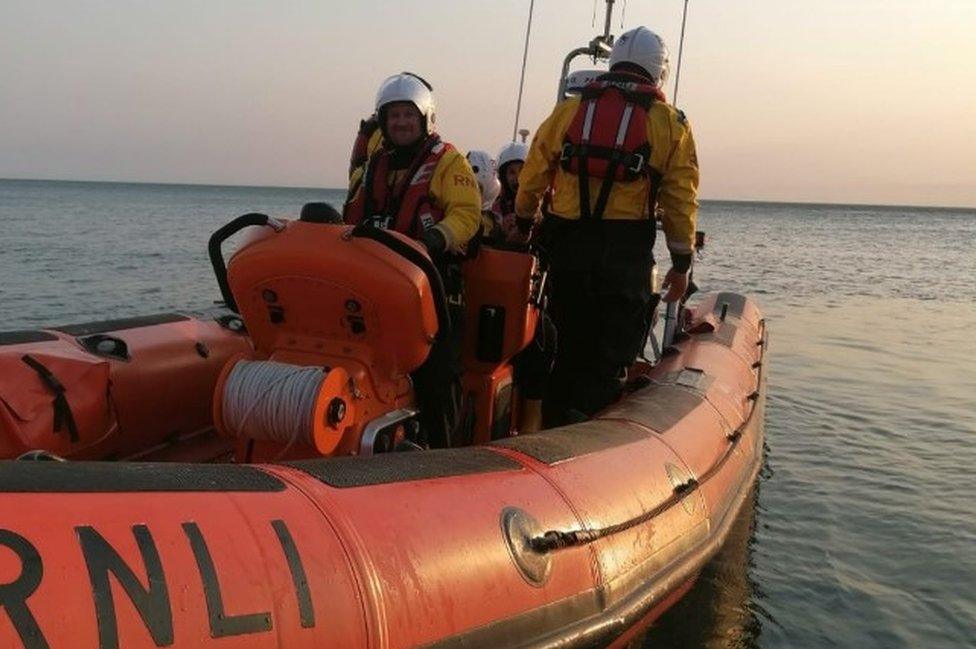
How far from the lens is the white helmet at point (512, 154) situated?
548cm

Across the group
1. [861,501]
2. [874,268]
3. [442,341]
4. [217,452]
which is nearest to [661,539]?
[442,341]

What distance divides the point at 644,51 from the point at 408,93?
1.15m

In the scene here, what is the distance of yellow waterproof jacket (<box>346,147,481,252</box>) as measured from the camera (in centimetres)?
353

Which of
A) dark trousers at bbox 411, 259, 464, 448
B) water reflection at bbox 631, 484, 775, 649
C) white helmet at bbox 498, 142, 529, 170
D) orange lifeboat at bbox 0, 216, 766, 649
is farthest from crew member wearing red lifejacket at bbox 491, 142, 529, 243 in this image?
water reflection at bbox 631, 484, 775, 649

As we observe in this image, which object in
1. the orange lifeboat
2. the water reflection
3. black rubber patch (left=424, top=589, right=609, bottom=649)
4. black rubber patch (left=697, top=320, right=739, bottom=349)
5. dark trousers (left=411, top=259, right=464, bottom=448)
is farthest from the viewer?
black rubber patch (left=697, top=320, right=739, bottom=349)

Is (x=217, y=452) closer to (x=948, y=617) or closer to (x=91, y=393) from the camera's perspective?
(x=91, y=393)

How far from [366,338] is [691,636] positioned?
6.19 feet

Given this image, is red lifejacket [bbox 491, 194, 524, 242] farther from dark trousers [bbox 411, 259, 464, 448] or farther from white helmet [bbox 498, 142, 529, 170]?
dark trousers [bbox 411, 259, 464, 448]

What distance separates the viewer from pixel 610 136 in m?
3.79

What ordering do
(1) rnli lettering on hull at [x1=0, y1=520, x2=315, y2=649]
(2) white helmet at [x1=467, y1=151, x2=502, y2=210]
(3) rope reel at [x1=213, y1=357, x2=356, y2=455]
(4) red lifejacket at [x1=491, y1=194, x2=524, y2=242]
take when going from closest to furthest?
(1) rnli lettering on hull at [x1=0, y1=520, x2=315, y2=649] < (3) rope reel at [x1=213, y1=357, x2=356, y2=455] < (4) red lifejacket at [x1=491, y1=194, x2=524, y2=242] < (2) white helmet at [x1=467, y1=151, x2=502, y2=210]

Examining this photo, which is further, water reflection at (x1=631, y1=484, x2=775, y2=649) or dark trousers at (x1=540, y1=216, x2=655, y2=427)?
dark trousers at (x1=540, y1=216, x2=655, y2=427)

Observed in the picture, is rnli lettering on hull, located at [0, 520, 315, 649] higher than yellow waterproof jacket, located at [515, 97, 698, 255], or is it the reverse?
yellow waterproof jacket, located at [515, 97, 698, 255]

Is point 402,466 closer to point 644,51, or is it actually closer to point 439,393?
point 439,393

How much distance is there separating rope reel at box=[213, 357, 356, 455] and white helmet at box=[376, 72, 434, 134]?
1.16 metres
